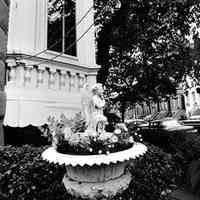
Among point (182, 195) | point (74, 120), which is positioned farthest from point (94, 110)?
point (182, 195)

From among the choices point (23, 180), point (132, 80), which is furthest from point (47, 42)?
point (132, 80)

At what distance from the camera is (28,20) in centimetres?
296

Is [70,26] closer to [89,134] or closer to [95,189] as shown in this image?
[89,134]

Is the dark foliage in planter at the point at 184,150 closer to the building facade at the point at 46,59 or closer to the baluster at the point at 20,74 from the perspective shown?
the building facade at the point at 46,59

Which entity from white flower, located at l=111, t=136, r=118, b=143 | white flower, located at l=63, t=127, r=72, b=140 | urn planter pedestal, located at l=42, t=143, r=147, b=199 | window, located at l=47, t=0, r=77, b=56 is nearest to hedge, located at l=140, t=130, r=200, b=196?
urn planter pedestal, located at l=42, t=143, r=147, b=199

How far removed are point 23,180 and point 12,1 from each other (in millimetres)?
2899

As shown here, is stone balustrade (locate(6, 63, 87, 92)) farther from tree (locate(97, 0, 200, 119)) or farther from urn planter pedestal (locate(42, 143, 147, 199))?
tree (locate(97, 0, 200, 119))

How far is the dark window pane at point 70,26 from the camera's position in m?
3.62

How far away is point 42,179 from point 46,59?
6.22 ft

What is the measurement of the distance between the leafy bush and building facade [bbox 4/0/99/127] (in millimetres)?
501

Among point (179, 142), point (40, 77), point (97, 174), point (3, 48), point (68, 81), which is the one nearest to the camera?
point (97, 174)

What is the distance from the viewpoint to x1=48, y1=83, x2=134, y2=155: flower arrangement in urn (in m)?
1.71

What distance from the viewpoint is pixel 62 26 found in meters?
3.62

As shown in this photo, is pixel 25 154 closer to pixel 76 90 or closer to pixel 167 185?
pixel 76 90
